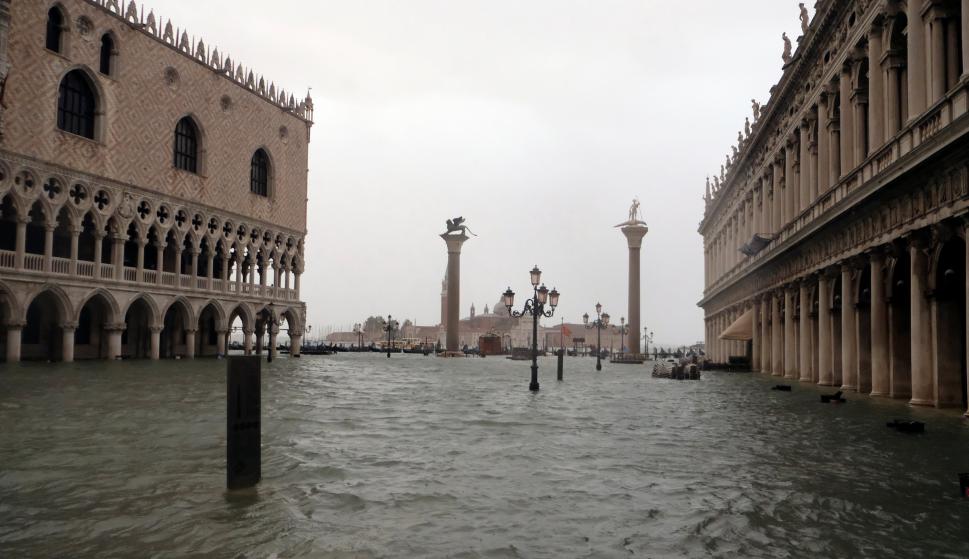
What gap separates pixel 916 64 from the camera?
47.2 ft

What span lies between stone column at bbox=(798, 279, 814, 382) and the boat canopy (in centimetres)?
919

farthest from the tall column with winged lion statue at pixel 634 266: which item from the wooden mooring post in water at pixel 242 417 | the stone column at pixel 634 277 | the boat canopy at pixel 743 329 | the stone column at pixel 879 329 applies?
the wooden mooring post in water at pixel 242 417

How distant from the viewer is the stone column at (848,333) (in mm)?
18422

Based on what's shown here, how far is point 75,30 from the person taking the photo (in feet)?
98.5

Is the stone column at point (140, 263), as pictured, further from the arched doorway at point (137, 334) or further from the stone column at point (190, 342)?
the stone column at point (190, 342)

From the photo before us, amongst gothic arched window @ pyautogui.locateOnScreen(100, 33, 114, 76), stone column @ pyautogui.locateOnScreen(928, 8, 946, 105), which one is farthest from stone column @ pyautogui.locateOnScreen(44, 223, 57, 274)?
stone column @ pyautogui.locateOnScreen(928, 8, 946, 105)

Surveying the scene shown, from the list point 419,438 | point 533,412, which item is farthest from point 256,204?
point 419,438

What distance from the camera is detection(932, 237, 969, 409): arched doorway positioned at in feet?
43.9

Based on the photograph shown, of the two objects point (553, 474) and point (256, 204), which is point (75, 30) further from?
point (553, 474)

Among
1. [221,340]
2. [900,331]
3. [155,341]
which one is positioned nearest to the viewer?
[900,331]

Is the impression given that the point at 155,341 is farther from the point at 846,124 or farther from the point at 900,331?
the point at 900,331

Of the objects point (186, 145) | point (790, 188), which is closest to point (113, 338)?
point (186, 145)

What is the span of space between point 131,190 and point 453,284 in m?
31.4

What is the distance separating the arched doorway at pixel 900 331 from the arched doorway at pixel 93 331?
2935 centimetres
